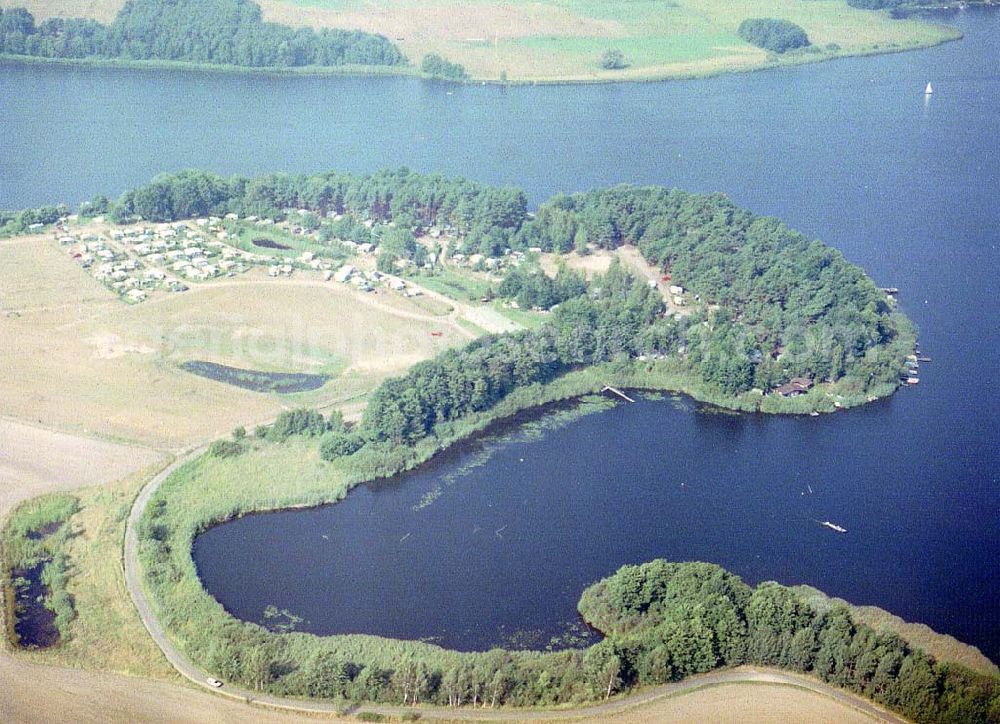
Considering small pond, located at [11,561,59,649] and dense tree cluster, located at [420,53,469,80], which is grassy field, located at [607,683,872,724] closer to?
small pond, located at [11,561,59,649]

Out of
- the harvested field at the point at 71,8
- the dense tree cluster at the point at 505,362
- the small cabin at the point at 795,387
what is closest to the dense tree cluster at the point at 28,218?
the dense tree cluster at the point at 505,362

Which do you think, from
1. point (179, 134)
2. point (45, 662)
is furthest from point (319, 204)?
point (45, 662)

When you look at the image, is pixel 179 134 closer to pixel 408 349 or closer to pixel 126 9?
pixel 126 9

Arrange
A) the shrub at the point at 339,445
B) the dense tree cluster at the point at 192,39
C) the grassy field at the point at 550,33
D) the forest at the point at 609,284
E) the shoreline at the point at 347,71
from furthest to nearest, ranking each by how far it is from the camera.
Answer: the grassy field at the point at 550,33
the dense tree cluster at the point at 192,39
the shoreline at the point at 347,71
the forest at the point at 609,284
the shrub at the point at 339,445

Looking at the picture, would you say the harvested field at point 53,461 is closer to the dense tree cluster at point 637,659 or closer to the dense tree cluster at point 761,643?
the dense tree cluster at point 637,659

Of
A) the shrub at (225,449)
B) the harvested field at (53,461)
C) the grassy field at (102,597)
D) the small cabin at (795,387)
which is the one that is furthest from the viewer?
the small cabin at (795,387)

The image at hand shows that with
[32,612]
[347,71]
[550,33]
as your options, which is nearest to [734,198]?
[550,33]
